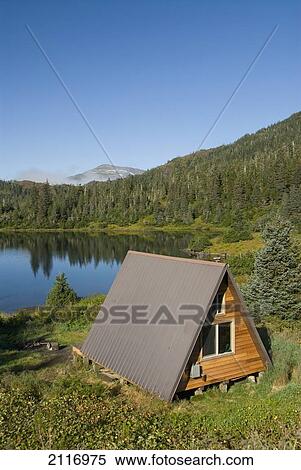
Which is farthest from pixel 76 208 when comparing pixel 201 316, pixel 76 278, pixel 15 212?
pixel 201 316

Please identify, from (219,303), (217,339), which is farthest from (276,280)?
(217,339)

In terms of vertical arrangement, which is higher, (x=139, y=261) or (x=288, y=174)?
(x=288, y=174)

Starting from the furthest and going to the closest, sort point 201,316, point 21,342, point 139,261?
point 21,342
point 139,261
point 201,316

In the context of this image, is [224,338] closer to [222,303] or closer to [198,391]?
[222,303]

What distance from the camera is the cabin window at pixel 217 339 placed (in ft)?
39.9

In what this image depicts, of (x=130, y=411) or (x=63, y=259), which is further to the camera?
(x=63, y=259)

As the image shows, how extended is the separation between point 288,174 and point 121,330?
89.4 meters

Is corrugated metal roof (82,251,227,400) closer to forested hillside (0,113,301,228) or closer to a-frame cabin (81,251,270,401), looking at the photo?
a-frame cabin (81,251,270,401)

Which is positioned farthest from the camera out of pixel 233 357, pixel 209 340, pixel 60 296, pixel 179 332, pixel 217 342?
pixel 60 296

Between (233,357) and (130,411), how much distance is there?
13.6ft

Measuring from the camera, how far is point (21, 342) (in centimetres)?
1909

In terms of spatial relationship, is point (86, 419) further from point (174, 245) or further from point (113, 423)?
point (174, 245)

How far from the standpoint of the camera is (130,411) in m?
9.60

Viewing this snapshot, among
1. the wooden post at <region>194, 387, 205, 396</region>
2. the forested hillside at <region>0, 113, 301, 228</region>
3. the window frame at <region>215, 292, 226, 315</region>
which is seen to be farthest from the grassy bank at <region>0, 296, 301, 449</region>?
the forested hillside at <region>0, 113, 301, 228</region>
